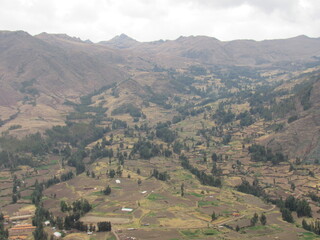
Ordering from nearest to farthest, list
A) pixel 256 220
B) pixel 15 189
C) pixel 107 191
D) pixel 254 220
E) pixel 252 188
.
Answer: pixel 254 220 → pixel 256 220 → pixel 107 191 → pixel 252 188 → pixel 15 189

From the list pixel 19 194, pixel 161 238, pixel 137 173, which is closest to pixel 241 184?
pixel 137 173

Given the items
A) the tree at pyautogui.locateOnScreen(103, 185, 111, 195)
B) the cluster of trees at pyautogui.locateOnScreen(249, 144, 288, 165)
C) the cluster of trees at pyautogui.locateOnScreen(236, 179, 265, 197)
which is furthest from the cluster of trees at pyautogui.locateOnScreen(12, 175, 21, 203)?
the cluster of trees at pyautogui.locateOnScreen(249, 144, 288, 165)

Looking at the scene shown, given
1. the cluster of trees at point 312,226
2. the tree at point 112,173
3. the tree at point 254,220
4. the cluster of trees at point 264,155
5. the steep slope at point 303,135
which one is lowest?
the cluster of trees at point 312,226

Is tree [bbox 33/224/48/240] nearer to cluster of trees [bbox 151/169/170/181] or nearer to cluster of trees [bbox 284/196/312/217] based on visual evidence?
cluster of trees [bbox 151/169/170/181]

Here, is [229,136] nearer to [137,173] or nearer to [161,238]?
[137,173]

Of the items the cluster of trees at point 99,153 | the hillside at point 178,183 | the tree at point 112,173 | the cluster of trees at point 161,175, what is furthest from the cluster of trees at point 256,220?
the cluster of trees at point 99,153

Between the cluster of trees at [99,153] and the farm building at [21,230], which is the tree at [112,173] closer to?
the cluster of trees at [99,153]

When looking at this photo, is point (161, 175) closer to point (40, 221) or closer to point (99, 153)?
point (40, 221)

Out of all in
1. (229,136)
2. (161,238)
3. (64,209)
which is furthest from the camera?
(229,136)

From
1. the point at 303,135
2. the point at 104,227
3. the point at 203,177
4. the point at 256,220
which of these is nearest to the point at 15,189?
the point at 104,227
